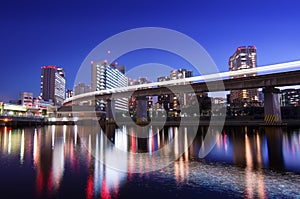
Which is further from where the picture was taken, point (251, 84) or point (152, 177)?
point (251, 84)

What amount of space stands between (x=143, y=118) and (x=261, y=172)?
7441cm

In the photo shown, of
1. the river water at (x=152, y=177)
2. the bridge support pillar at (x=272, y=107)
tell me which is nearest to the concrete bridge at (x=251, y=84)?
the bridge support pillar at (x=272, y=107)

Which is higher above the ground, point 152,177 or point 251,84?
point 251,84

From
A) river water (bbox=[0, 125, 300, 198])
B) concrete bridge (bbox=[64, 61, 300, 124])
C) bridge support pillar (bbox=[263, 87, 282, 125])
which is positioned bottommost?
river water (bbox=[0, 125, 300, 198])

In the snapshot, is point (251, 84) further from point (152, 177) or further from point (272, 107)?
point (152, 177)

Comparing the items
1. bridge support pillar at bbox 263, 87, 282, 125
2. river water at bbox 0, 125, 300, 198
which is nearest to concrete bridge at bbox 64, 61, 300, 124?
bridge support pillar at bbox 263, 87, 282, 125

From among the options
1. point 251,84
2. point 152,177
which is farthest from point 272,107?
point 152,177

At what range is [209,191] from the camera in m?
9.85

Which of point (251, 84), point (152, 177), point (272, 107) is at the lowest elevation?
point (152, 177)

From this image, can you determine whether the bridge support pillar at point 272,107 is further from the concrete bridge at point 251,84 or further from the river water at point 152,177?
the river water at point 152,177

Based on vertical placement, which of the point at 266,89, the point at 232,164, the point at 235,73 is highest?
the point at 235,73

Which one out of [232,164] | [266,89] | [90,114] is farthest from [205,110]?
[232,164]

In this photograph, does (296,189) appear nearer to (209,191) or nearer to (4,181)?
(209,191)

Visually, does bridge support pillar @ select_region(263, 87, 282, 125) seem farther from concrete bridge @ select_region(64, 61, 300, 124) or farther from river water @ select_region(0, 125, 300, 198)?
river water @ select_region(0, 125, 300, 198)
